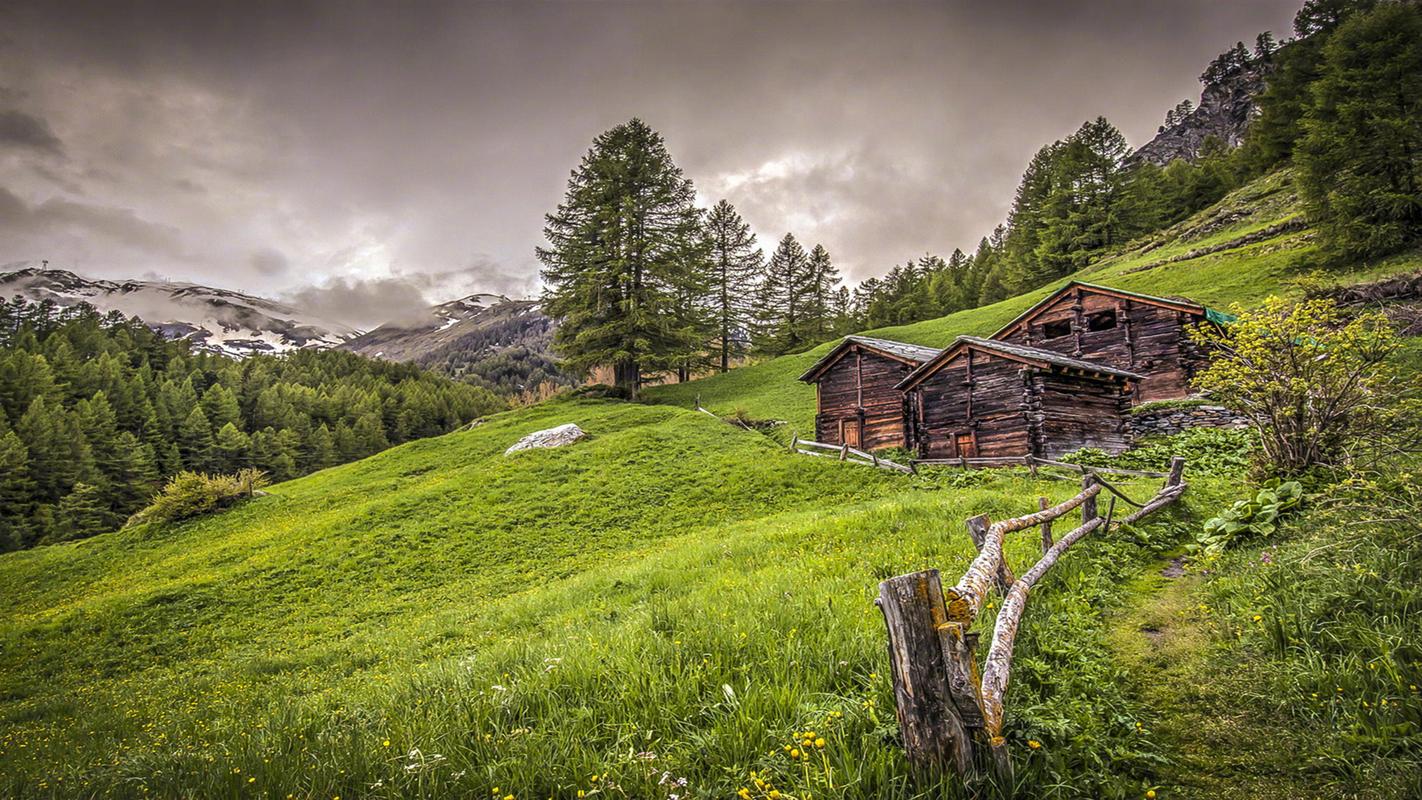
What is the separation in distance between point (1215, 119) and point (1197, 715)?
180 metres

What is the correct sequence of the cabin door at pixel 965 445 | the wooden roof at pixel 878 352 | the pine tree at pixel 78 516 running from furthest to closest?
the pine tree at pixel 78 516
the wooden roof at pixel 878 352
the cabin door at pixel 965 445

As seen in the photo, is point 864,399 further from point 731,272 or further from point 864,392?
point 731,272

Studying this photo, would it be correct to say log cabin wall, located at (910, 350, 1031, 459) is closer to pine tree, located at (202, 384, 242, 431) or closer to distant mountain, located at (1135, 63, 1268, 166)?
pine tree, located at (202, 384, 242, 431)

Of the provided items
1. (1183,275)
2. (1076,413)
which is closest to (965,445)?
(1076,413)

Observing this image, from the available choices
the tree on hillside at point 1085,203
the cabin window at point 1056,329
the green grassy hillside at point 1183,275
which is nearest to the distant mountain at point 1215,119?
the tree on hillside at point 1085,203

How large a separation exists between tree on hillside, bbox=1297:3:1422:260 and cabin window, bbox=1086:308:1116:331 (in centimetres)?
1302

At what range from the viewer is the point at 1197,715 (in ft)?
13.5

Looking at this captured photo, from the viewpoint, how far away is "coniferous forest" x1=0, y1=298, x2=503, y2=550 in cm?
5334

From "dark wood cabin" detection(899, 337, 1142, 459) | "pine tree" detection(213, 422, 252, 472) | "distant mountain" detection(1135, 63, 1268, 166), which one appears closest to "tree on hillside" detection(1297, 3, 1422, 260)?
"dark wood cabin" detection(899, 337, 1142, 459)

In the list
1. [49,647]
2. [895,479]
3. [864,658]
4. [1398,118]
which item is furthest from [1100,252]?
[49,647]

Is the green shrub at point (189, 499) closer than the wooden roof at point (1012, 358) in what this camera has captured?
No

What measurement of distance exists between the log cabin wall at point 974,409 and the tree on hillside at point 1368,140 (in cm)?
2450

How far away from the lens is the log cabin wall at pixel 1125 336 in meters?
28.4

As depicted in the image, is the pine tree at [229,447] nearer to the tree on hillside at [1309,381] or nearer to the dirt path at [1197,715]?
the dirt path at [1197,715]
